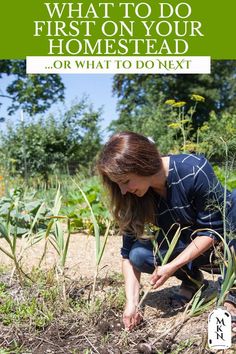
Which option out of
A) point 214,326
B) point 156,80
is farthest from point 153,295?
point 156,80

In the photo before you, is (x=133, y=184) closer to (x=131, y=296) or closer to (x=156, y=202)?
(x=156, y=202)

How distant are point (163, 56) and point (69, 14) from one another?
1051 mm

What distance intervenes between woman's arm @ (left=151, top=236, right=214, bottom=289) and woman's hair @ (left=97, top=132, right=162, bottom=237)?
33 centimetres

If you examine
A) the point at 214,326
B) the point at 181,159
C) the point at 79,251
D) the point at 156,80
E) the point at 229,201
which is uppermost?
the point at 156,80

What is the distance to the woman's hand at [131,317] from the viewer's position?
2.24 m

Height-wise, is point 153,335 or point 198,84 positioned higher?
point 198,84

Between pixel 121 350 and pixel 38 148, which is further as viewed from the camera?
pixel 38 148

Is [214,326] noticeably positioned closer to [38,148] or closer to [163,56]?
[163,56]

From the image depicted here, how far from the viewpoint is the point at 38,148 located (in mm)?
11133

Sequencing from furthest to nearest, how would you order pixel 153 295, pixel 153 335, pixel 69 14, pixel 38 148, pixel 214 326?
pixel 38 148, pixel 69 14, pixel 153 295, pixel 153 335, pixel 214 326

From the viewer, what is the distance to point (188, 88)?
22.6 m

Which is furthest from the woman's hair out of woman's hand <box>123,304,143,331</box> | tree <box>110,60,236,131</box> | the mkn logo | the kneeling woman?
tree <box>110,60,236,131</box>

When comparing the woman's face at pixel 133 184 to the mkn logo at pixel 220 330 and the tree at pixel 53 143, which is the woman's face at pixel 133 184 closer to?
the mkn logo at pixel 220 330

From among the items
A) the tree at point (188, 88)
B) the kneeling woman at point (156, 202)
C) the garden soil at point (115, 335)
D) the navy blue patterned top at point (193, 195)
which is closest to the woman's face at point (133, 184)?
the kneeling woman at point (156, 202)
